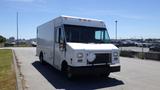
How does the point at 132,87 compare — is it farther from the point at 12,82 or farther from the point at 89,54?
the point at 12,82

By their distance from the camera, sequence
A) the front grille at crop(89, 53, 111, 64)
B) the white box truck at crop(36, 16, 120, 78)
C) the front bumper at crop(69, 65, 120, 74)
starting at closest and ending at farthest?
the front bumper at crop(69, 65, 120, 74) → the white box truck at crop(36, 16, 120, 78) → the front grille at crop(89, 53, 111, 64)

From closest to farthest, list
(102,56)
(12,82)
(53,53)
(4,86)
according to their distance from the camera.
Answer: (4,86)
(12,82)
(102,56)
(53,53)

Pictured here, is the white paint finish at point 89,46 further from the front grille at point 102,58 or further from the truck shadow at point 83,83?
the truck shadow at point 83,83

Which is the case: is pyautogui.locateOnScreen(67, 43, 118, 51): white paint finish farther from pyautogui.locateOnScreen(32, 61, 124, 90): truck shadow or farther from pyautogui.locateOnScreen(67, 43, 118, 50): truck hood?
pyautogui.locateOnScreen(32, 61, 124, 90): truck shadow

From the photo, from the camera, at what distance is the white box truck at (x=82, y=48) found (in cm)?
1006

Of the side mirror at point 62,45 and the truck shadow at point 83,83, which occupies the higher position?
the side mirror at point 62,45

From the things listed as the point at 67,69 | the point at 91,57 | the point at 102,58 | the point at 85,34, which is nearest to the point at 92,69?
the point at 91,57

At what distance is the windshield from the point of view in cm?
1121

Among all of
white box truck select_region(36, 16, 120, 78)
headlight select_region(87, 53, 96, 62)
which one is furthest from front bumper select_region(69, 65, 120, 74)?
headlight select_region(87, 53, 96, 62)

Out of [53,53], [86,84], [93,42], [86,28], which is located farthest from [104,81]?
[53,53]

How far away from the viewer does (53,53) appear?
13.3 metres

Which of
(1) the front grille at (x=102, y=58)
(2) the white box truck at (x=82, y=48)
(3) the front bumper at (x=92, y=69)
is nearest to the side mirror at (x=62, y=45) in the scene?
(2) the white box truck at (x=82, y=48)

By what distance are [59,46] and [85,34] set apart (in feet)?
4.43

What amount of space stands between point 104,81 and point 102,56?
113 cm
